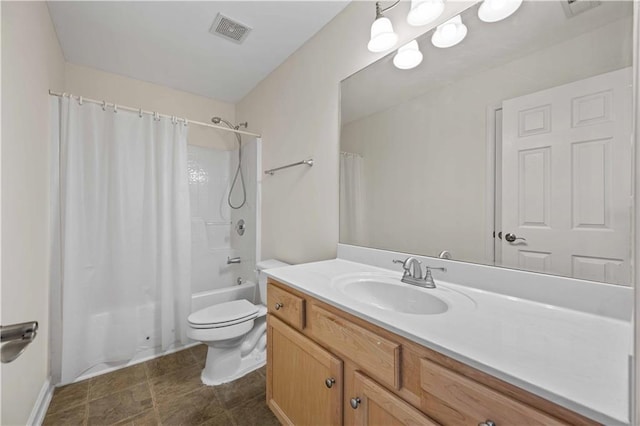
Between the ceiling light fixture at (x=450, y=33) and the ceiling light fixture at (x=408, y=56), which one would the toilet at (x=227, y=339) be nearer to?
the ceiling light fixture at (x=408, y=56)

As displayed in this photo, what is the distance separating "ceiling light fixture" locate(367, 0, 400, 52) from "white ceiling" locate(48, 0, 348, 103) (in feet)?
1.40

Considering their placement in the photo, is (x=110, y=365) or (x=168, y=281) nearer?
(x=110, y=365)

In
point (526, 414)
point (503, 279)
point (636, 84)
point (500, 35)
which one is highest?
point (500, 35)

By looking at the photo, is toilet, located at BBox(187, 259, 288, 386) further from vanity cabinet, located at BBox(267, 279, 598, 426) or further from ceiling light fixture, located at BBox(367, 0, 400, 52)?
ceiling light fixture, located at BBox(367, 0, 400, 52)

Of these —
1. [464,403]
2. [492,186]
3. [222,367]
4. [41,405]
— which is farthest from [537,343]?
[41,405]

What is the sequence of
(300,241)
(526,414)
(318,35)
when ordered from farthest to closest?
(300,241), (318,35), (526,414)

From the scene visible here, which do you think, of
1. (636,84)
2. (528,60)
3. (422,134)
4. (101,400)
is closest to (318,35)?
(422,134)

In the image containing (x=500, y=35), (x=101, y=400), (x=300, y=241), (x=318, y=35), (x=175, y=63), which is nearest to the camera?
(x=500, y=35)

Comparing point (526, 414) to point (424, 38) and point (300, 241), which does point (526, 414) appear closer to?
point (424, 38)

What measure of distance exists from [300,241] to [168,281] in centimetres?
107

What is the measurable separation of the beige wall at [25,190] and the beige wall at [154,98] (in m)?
0.57

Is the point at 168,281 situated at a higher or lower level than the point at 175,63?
lower

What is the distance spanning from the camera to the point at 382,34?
1.31 m

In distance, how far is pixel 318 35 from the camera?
1824 mm
